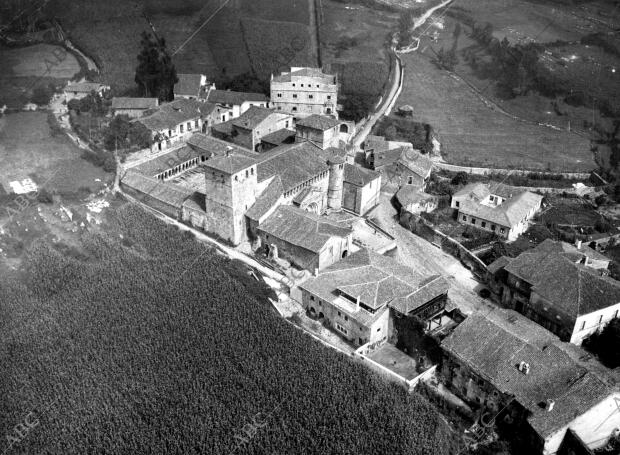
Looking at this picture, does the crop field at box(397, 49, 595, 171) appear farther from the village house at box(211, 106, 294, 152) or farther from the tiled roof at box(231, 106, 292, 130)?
the tiled roof at box(231, 106, 292, 130)

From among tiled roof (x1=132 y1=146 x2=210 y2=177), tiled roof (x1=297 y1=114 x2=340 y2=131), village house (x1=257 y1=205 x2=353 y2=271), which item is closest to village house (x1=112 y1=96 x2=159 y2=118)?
tiled roof (x1=132 y1=146 x2=210 y2=177)

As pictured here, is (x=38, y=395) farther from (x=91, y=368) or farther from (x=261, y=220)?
(x=261, y=220)

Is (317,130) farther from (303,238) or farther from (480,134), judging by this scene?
(480,134)

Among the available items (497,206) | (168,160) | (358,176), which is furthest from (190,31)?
(497,206)

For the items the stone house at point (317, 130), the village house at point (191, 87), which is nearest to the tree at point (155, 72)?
the village house at point (191, 87)

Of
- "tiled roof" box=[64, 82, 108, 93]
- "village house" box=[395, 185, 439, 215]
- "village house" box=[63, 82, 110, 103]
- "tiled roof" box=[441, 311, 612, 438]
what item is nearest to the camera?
"tiled roof" box=[441, 311, 612, 438]
